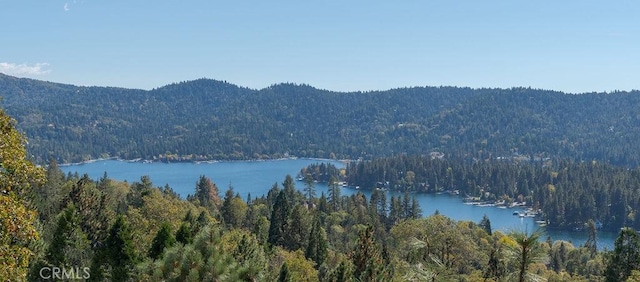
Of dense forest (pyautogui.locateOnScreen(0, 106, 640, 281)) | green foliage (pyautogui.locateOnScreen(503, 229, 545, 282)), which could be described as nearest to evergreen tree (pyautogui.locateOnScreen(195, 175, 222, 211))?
dense forest (pyautogui.locateOnScreen(0, 106, 640, 281))

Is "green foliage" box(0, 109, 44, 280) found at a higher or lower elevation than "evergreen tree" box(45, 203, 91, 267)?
higher

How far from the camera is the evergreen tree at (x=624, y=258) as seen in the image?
3966 centimetres

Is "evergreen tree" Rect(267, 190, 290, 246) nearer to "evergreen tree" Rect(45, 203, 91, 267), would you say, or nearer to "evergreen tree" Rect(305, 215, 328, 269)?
"evergreen tree" Rect(305, 215, 328, 269)

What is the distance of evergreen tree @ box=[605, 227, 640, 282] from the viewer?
130ft

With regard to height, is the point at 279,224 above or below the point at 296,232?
above

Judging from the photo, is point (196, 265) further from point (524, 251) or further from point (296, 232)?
point (296, 232)

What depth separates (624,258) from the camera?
131 feet

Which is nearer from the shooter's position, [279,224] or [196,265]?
[196,265]

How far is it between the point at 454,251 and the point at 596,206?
148 meters

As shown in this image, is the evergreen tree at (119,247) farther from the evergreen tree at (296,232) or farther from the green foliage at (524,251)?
the evergreen tree at (296,232)

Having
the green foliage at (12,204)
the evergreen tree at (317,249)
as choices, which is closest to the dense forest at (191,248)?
the green foliage at (12,204)

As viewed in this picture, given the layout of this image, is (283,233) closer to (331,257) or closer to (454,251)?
(331,257)

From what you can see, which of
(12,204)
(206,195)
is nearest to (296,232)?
(206,195)

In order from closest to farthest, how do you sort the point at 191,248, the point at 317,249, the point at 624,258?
the point at 191,248
the point at 624,258
the point at 317,249
